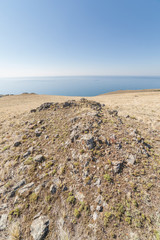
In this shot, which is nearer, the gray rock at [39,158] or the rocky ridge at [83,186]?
the rocky ridge at [83,186]

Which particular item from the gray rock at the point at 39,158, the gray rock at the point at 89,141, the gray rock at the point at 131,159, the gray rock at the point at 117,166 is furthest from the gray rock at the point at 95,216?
the gray rock at the point at 39,158

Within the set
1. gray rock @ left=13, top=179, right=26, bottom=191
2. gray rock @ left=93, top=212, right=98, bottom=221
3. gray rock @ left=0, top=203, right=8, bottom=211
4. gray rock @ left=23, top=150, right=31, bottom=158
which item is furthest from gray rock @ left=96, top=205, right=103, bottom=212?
gray rock @ left=23, top=150, right=31, bottom=158

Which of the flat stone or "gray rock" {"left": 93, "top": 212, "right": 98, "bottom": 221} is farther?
the flat stone

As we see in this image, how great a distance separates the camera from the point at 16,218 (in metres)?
5.24

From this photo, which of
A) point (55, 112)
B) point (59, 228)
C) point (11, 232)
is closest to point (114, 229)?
point (59, 228)

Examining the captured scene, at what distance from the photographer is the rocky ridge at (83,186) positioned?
179 inches

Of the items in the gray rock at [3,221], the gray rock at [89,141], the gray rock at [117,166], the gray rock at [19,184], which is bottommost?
the gray rock at [3,221]

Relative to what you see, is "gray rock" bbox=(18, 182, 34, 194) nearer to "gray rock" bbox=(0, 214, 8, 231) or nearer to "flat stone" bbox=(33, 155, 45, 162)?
"gray rock" bbox=(0, 214, 8, 231)

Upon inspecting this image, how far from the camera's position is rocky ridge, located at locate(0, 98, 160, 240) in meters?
4.54

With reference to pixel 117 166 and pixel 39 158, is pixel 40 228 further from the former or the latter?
pixel 117 166

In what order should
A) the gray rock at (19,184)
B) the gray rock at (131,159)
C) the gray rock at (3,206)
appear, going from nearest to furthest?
the gray rock at (3,206) < the gray rock at (19,184) < the gray rock at (131,159)

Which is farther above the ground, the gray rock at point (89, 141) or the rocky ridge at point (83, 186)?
the gray rock at point (89, 141)

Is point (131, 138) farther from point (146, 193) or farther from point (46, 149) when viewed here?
point (46, 149)

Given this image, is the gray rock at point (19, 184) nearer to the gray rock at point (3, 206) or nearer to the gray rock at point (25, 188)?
the gray rock at point (25, 188)
